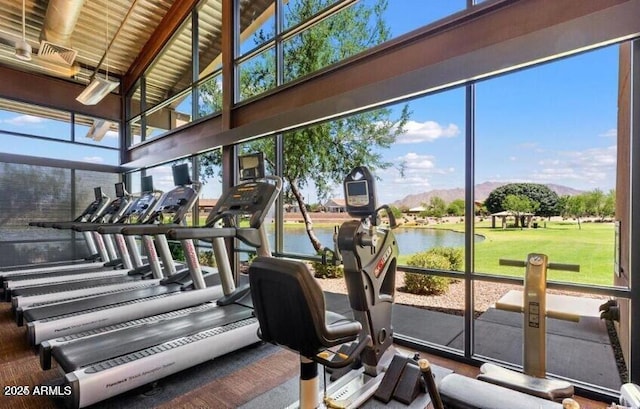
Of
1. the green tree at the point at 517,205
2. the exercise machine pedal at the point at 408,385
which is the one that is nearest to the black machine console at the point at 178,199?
the exercise machine pedal at the point at 408,385

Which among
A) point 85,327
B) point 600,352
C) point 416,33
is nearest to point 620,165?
point 600,352

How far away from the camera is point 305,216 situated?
16.3 feet

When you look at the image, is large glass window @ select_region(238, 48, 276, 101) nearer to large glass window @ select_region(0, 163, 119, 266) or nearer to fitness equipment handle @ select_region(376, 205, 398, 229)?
fitness equipment handle @ select_region(376, 205, 398, 229)

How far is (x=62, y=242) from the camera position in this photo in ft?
A: 24.1

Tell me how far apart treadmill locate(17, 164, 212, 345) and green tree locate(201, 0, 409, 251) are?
1.42m

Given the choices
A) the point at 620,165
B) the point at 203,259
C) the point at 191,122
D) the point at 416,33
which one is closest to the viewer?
the point at 620,165

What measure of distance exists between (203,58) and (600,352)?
6758mm

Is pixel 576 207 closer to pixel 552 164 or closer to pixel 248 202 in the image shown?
pixel 552 164

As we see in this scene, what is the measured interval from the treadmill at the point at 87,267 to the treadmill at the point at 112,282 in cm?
23

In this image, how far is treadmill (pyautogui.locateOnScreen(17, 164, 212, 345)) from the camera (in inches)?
122

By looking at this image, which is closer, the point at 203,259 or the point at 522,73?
the point at 522,73

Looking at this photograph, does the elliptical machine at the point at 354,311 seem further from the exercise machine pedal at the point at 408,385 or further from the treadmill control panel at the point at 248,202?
the treadmill control panel at the point at 248,202

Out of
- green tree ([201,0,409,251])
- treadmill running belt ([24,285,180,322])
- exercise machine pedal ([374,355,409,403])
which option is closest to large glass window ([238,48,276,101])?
green tree ([201,0,409,251])

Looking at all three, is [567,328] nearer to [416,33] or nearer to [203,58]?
[416,33]
